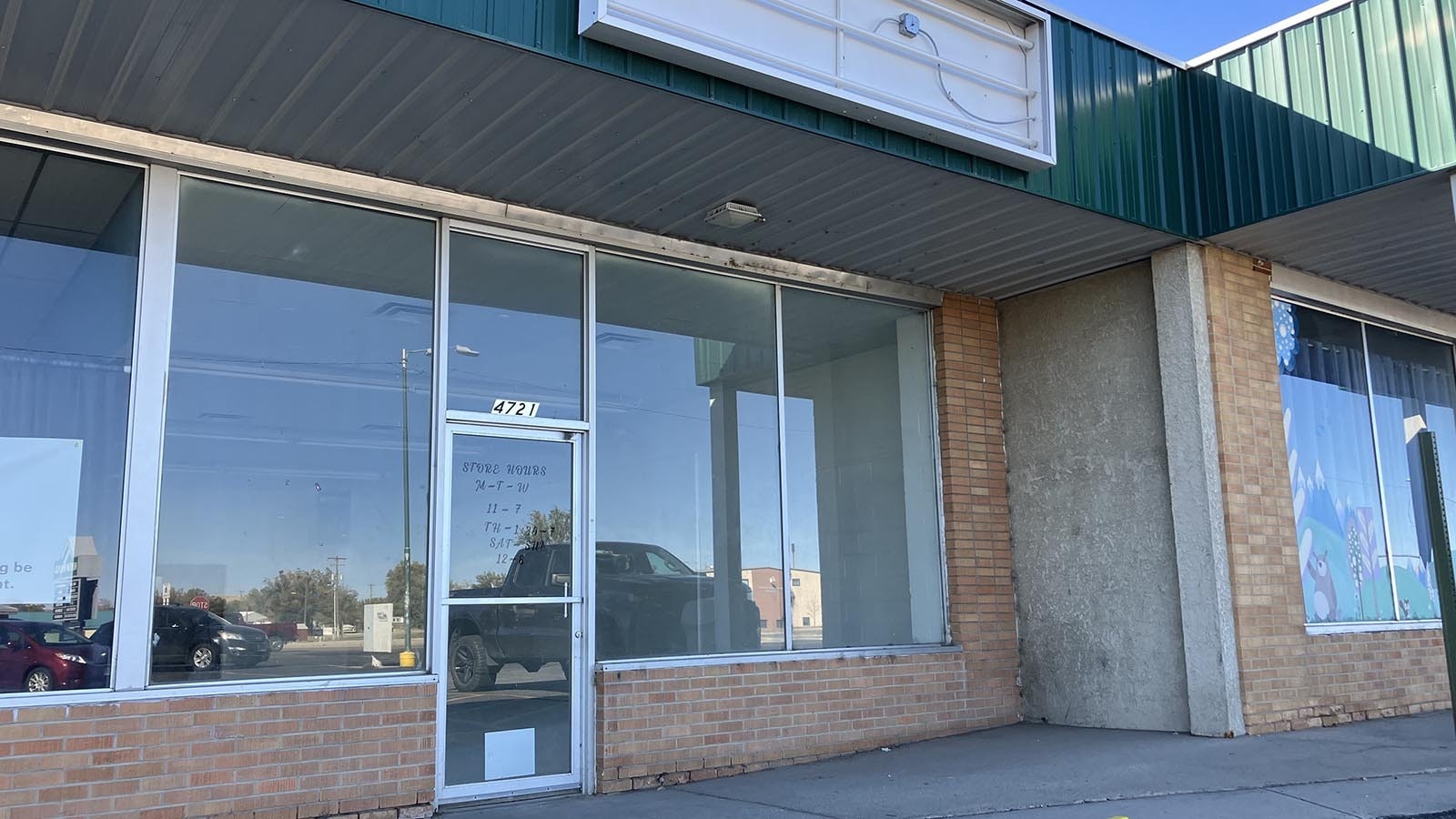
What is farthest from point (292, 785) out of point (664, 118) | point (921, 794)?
point (664, 118)

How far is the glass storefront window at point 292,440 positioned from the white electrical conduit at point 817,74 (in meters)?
2.44

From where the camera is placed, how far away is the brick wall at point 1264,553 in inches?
352

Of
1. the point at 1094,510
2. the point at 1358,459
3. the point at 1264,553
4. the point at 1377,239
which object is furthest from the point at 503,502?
the point at 1358,459

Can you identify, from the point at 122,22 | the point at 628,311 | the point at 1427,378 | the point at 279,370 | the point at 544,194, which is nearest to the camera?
the point at 122,22

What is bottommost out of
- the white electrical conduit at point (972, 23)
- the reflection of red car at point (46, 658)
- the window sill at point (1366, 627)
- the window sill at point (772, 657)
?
the window sill at point (772, 657)

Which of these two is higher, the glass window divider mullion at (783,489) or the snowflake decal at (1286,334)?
the snowflake decal at (1286,334)

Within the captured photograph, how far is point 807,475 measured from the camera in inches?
376

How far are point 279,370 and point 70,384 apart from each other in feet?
3.77

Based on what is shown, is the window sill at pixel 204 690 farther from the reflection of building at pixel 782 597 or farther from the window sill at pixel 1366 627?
the window sill at pixel 1366 627

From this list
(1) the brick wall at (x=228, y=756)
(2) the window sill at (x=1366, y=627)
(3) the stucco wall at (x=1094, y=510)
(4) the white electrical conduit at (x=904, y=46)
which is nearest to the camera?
(1) the brick wall at (x=228, y=756)

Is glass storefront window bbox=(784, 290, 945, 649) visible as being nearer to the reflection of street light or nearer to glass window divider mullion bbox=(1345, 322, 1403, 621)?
the reflection of street light

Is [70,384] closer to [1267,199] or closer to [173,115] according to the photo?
[173,115]

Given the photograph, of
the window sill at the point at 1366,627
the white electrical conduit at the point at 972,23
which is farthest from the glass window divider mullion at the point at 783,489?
the window sill at the point at 1366,627

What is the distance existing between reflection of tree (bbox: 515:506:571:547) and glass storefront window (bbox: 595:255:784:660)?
265 mm
